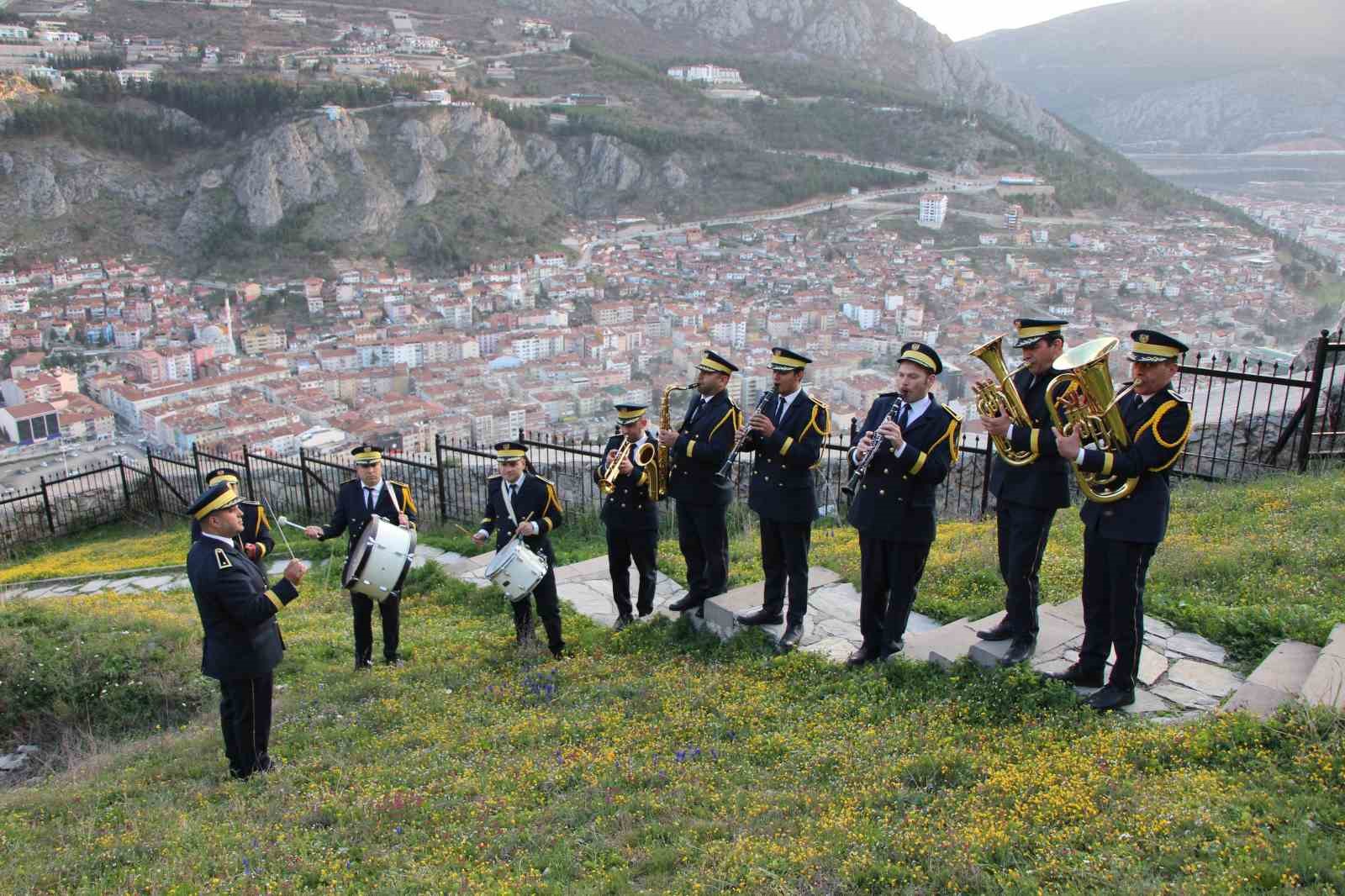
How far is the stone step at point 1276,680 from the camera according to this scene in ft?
11.8

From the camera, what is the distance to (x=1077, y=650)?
4.46 meters

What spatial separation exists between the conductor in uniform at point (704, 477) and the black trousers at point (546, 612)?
792 millimetres

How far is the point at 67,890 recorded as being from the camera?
344 centimetres

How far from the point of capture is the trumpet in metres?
5.67

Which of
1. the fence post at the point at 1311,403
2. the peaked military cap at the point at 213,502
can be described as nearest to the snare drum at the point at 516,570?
the peaked military cap at the point at 213,502

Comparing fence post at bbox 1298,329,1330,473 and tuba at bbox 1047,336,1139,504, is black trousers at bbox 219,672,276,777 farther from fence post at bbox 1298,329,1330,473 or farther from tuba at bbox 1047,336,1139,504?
fence post at bbox 1298,329,1330,473

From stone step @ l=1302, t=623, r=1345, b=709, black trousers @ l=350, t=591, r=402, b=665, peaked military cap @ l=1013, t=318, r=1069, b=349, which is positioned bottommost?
black trousers @ l=350, t=591, r=402, b=665

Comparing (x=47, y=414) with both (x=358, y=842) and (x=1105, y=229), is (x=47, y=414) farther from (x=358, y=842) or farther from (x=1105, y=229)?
(x=1105, y=229)

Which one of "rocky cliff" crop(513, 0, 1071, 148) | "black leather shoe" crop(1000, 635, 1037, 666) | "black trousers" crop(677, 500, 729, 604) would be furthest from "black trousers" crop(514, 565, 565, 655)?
"rocky cliff" crop(513, 0, 1071, 148)

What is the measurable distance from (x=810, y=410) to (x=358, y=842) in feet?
10.3

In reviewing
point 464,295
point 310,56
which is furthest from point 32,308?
point 310,56

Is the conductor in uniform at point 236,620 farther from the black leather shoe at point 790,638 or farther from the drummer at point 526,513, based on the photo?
the black leather shoe at point 790,638

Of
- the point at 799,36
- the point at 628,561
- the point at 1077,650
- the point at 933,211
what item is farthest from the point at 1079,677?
the point at 799,36

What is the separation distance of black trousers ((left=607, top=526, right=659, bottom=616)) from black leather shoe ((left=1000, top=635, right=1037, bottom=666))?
244 cm
